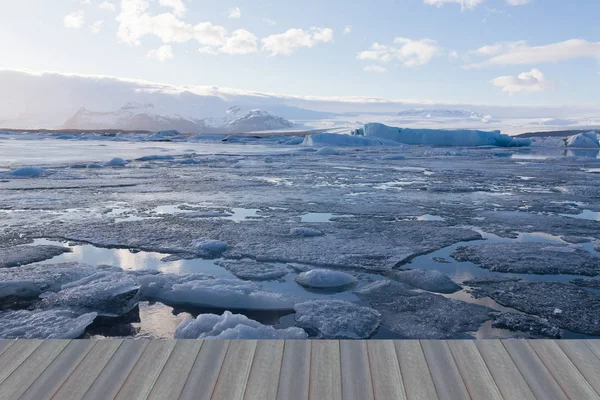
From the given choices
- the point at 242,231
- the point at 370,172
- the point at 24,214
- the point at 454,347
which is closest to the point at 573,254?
the point at 454,347

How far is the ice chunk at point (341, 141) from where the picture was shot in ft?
106

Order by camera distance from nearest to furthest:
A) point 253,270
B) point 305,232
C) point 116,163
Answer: point 253,270
point 305,232
point 116,163

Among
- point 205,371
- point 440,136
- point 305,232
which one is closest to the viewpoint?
point 205,371

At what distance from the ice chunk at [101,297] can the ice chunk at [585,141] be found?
3696cm

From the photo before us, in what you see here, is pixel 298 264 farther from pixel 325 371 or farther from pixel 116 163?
pixel 116 163

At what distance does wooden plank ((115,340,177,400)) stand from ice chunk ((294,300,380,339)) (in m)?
1.23

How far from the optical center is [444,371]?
2234 mm

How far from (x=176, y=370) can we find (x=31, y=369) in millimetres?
708

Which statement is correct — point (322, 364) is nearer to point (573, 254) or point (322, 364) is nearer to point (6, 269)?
point (6, 269)

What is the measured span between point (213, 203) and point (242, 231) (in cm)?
249

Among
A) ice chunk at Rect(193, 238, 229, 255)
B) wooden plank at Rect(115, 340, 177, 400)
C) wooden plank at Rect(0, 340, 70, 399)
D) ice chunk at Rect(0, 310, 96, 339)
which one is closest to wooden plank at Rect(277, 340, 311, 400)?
wooden plank at Rect(115, 340, 177, 400)

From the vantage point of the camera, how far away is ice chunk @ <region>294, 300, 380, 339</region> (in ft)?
11.0

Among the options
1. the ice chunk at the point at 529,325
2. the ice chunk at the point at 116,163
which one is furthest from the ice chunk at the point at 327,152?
the ice chunk at the point at 529,325

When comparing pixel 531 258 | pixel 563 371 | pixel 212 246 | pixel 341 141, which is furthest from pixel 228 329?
pixel 341 141
